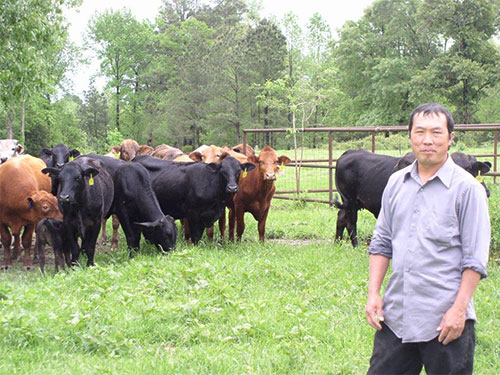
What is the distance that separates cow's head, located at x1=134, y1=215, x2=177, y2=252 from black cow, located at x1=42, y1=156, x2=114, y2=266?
0.69 metres

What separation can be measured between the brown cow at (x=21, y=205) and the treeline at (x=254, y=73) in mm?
10526

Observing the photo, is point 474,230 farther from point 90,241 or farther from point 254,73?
point 254,73

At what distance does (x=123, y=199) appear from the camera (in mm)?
9516

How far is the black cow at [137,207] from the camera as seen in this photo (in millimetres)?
8977

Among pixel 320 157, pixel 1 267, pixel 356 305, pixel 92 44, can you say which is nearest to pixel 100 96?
pixel 92 44

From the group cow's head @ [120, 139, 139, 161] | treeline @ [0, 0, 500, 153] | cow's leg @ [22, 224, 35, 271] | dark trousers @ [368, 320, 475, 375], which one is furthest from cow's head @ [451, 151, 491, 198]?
treeline @ [0, 0, 500, 153]

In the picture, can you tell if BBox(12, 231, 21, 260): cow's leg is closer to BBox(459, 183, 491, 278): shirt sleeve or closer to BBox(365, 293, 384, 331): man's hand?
BBox(365, 293, 384, 331): man's hand

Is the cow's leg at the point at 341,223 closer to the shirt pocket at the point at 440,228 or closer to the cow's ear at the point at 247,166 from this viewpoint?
the cow's ear at the point at 247,166

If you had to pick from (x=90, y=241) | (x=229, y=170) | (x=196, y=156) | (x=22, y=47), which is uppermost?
(x=22, y=47)

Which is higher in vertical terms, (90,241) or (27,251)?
(90,241)

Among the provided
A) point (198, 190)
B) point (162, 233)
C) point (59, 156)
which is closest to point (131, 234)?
point (162, 233)

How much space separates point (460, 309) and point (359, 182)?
702 cm

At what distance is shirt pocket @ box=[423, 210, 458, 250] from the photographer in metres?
2.88

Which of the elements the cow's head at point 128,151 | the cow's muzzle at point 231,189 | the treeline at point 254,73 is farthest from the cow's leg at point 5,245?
the treeline at point 254,73
